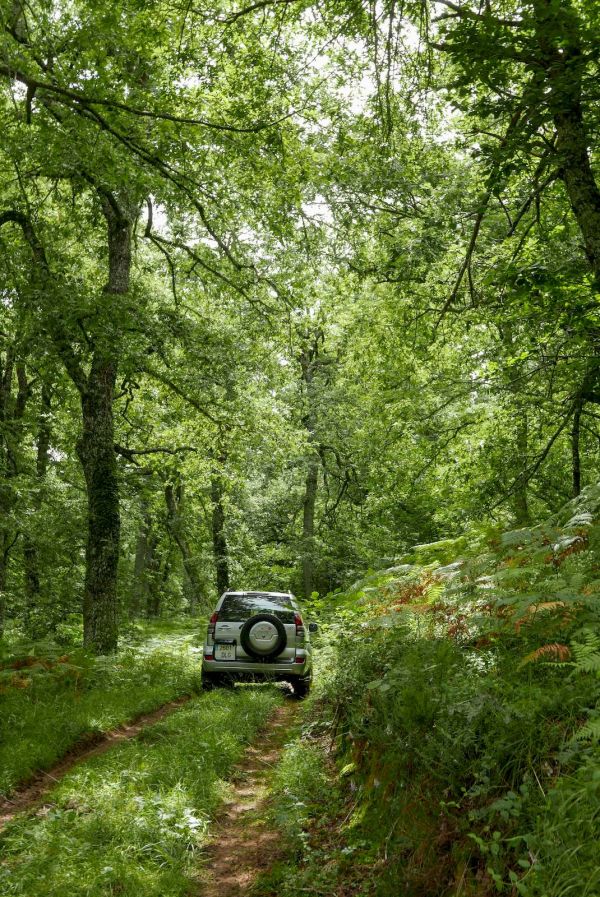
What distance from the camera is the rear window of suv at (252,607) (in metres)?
11.7

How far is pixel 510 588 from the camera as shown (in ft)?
21.0

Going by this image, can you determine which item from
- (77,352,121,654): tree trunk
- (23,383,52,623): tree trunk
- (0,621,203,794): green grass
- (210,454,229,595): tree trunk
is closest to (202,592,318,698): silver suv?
(0,621,203,794): green grass

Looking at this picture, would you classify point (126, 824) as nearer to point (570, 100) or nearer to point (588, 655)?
point (588, 655)

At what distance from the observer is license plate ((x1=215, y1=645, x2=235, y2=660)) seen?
1148 centimetres

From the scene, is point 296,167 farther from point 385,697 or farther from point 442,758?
point 442,758

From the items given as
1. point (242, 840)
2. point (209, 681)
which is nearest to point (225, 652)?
point (209, 681)

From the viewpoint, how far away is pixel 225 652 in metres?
11.5

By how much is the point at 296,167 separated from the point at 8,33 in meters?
4.22

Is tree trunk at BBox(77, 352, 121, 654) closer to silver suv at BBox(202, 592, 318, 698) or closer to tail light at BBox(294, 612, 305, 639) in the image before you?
silver suv at BBox(202, 592, 318, 698)

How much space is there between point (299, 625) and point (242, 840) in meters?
6.45

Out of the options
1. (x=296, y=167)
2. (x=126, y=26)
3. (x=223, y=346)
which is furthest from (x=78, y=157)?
(x=223, y=346)

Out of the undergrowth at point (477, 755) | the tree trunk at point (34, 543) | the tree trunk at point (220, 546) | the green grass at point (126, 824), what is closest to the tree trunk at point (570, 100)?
the undergrowth at point (477, 755)

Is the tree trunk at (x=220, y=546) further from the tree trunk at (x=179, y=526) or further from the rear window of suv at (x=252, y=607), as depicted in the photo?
the rear window of suv at (x=252, y=607)

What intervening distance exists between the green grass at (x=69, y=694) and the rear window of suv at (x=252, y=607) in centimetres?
149
